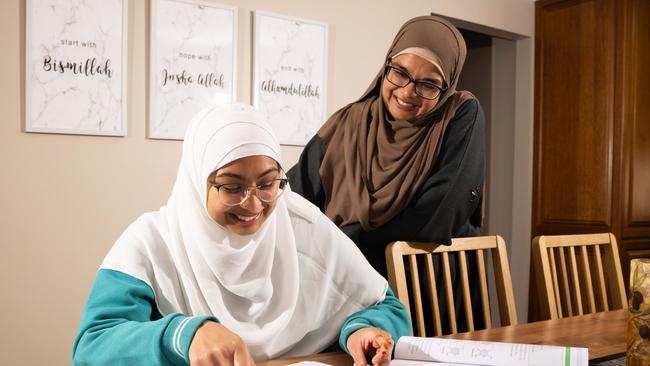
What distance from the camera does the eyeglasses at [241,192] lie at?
113 centimetres

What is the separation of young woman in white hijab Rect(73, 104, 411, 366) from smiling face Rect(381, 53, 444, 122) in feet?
1.60

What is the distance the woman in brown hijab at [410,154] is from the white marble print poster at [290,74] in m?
0.99

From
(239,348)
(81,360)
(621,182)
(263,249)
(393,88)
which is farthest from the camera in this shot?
(621,182)

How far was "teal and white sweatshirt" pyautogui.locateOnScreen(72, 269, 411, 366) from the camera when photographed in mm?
976

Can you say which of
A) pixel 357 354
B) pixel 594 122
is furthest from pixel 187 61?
pixel 594 122

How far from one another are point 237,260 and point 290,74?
172 centimetres

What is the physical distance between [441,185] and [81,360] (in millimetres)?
982

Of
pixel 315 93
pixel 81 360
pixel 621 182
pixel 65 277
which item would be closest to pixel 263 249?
pixel 81 360

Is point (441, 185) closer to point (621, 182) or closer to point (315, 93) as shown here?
point (315, 93)

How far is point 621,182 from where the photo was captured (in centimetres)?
338

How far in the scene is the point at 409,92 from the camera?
1635 millimetres

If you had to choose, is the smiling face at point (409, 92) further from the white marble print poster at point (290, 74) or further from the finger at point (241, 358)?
the white marble print poster at point (290, 74)

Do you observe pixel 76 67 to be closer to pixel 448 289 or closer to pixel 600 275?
pixel 448 289

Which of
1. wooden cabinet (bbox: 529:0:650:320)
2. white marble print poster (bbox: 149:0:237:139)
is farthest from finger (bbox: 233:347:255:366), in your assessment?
wooden cabinet (bbox: 529:0:650:320)
